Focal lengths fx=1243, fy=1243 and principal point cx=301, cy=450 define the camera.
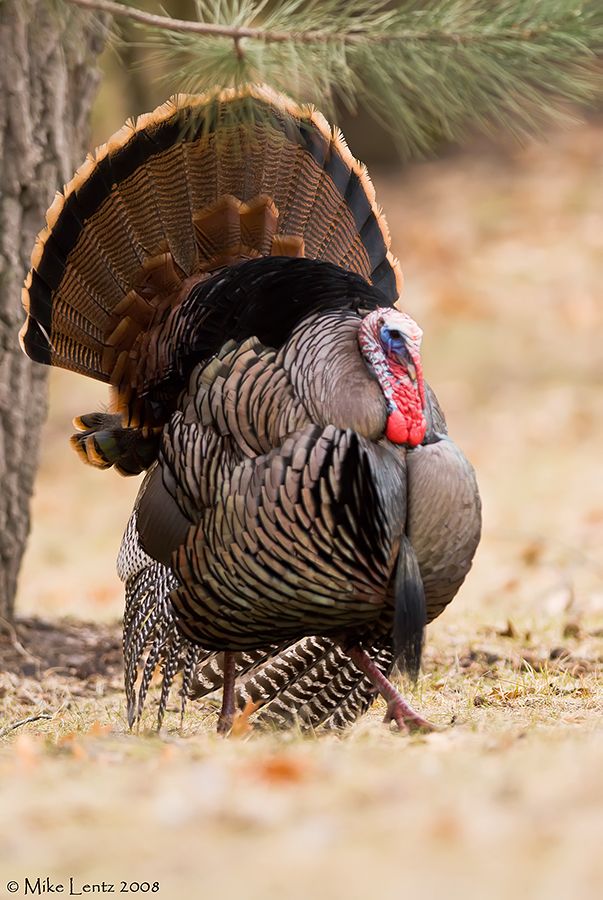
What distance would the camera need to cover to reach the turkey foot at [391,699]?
3.90m

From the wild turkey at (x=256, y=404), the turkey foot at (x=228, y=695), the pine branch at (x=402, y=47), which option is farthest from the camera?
the turkey foot at (x=228, y=695)

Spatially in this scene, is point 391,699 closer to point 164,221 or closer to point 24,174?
point 164,221

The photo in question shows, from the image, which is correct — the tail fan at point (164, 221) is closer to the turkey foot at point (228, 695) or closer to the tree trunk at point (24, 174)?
Result: the tree trunk at point (24, 174)

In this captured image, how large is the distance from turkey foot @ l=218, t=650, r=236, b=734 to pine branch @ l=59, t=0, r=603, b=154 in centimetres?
197

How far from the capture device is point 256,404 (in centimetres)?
384

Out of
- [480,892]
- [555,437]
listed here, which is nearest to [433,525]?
[480,892]

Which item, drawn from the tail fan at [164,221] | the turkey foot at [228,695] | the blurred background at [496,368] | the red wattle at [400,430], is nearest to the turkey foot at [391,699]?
the turkey foot at [228,695]

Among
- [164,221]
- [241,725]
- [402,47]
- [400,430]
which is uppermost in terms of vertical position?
[402,47]

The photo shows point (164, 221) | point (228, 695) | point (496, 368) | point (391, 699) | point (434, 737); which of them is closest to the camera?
point (434, 737)

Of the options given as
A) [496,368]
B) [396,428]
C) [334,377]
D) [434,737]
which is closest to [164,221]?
[334,377]

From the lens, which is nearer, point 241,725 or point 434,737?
point 434,737

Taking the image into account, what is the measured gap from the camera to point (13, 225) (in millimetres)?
5418

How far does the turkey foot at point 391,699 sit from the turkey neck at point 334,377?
84 cm

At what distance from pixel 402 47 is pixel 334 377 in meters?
1.23
